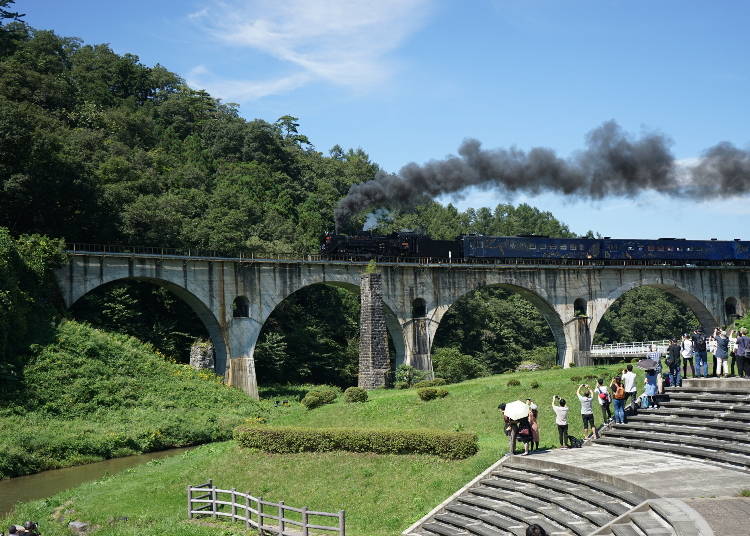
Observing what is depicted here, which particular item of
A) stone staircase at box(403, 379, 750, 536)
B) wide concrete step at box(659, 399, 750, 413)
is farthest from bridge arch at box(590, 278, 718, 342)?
wide concrete step at box(659, 399, 750, 413)

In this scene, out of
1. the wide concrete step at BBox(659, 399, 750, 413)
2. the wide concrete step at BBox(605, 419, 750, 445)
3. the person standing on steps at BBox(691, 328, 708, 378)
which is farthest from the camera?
the person standing on steps at BBox(691, 328, 708, 378)

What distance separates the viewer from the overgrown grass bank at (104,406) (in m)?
34.5

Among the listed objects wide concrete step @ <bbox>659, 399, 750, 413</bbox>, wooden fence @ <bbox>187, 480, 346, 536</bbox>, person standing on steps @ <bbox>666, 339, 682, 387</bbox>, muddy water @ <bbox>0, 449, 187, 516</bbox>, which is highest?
person standing on steps @ <bbox>666, 339, 682, 387</bbox>

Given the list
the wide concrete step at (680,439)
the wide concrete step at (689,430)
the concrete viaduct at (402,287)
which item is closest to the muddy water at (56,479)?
the concrete viaduct at (402,287)

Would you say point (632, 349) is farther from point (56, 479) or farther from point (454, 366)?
point (56, 479)

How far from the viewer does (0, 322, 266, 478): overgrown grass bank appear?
3447 centimetres

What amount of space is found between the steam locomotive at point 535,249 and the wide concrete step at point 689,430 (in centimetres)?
3232

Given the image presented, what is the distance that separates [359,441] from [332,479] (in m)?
1.76

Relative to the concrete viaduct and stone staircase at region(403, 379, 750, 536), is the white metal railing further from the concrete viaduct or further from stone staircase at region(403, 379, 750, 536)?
stone staircase at region(403, 379, 750, 536)

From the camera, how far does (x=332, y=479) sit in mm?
24875

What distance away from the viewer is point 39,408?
122 feet

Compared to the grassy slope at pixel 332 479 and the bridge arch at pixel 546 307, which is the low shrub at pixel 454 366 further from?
the grassy slope at pixel 332 479

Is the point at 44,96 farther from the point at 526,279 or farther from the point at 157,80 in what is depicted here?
the point at 526,279

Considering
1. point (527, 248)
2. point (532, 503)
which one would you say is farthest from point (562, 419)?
point (527, 248)
